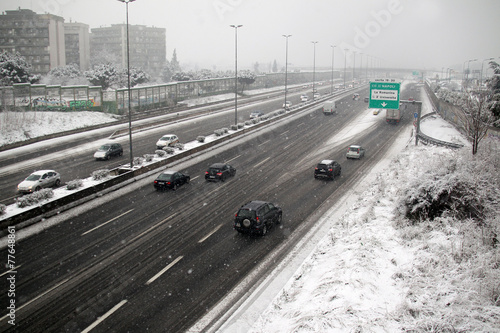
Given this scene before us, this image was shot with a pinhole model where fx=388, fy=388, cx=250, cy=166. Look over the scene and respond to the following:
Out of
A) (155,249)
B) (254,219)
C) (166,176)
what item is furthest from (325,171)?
(155,249)

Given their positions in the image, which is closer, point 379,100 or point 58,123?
point 379,100

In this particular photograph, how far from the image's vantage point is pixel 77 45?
13462cm

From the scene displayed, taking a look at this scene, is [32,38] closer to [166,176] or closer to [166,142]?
[166,142]

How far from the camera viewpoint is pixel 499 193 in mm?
18062

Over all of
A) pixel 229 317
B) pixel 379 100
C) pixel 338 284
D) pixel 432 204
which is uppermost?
pixel 379 100

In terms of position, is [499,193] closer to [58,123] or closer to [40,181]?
[40,181]

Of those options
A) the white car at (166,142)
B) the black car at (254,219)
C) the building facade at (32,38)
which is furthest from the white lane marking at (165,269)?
the building facade at (32,38)

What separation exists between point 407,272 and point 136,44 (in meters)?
173

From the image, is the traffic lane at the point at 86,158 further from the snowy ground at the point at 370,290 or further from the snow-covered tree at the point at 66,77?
the snow-covered tree at the point at 66,77

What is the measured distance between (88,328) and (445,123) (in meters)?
61.6

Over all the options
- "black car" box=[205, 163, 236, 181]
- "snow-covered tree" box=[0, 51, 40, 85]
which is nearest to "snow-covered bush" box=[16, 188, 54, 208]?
"black car" box=[205, 163, 236, 181]

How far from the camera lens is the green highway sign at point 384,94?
3916 centimetres

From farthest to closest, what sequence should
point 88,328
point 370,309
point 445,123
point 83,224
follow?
point 445,123 → point 83,224 → point 88,328 → point 370,309

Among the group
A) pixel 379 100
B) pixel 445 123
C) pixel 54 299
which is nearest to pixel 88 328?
pixel 54 299
